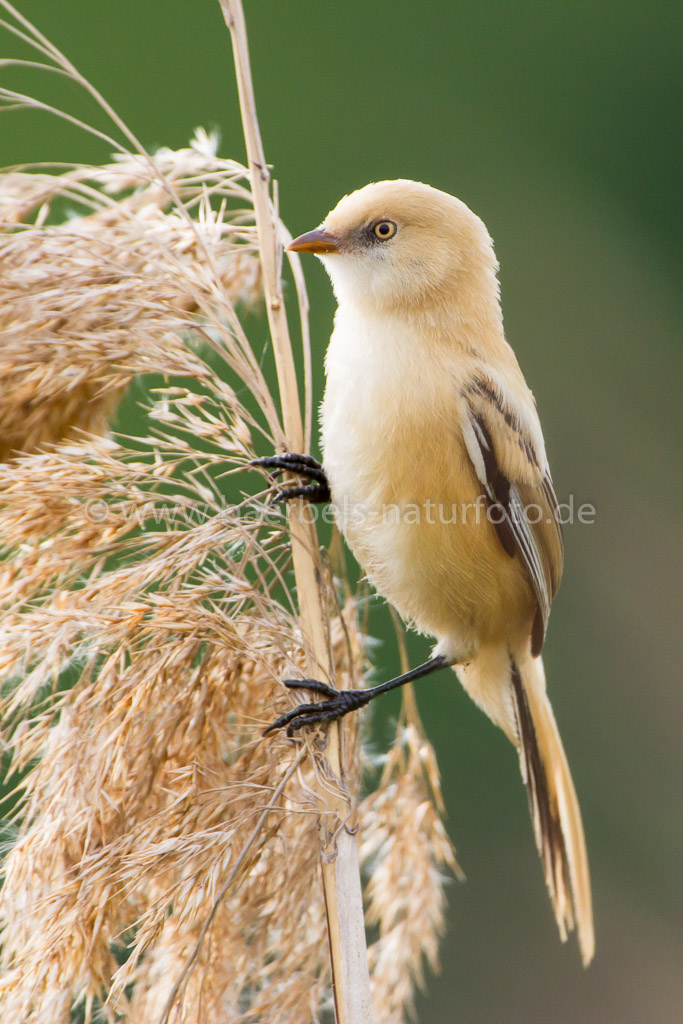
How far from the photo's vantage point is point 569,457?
10.7 feet

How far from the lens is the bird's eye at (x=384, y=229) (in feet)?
5.97

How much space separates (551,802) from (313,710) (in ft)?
3.53

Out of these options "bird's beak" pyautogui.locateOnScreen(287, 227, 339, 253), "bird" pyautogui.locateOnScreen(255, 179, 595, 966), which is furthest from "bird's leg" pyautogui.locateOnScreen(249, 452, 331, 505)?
"bird's beak" pyautogui.locateOnScreen(287, 227, 339, 253)

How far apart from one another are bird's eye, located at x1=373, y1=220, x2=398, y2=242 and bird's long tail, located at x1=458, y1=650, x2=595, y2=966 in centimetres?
96

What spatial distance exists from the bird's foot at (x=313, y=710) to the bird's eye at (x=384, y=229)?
3.03 ft

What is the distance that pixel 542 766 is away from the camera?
88.7 inches

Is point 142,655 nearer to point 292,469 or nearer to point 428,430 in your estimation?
point 292,469

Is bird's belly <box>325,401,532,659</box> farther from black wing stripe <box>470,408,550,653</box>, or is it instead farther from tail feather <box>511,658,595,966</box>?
tail feather <box>511,658,595,966</box>

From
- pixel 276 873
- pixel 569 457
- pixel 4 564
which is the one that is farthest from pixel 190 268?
pixel 569 457

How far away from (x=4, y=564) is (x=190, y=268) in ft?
1.81

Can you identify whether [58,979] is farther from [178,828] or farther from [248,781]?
[248,781]

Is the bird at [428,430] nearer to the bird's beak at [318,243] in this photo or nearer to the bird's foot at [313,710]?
the bird's beak at [318,243]

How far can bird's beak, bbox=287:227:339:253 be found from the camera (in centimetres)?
180

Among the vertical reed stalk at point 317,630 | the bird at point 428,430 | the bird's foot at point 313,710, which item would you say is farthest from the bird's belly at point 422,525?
the bird's foot at point 313,710
